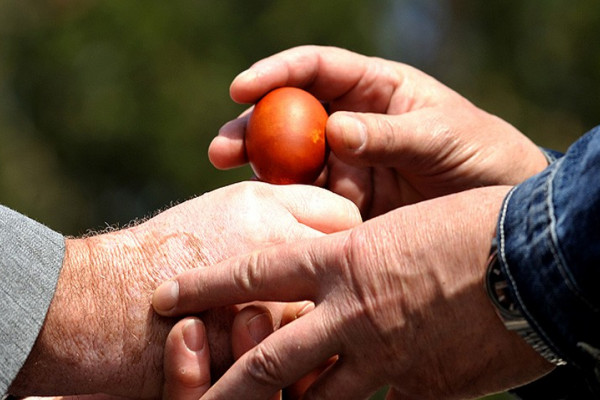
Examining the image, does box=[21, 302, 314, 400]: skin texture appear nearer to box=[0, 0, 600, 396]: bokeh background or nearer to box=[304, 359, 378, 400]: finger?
box=[304, 359, 378, 400]: finger

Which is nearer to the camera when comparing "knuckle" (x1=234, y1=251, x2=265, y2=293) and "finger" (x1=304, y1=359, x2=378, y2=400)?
"finger" (x1=304, y1=359, x2=378, y2=400)

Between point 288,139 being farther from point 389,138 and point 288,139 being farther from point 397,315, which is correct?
point 397,315

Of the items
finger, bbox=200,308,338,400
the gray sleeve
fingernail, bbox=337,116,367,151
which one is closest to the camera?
finger, bbox=200,308,338,400

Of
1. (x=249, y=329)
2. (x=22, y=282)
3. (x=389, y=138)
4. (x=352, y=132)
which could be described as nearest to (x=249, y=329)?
(x=249, y=329)

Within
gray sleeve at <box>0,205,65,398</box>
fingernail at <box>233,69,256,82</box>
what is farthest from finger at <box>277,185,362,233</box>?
gray sleeve at <box>0,205,65,398</box>

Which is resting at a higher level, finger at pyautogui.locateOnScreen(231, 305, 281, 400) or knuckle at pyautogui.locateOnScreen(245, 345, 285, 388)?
knuckle at pyautogui.locateOnScreen(245, 345, 285, 388)

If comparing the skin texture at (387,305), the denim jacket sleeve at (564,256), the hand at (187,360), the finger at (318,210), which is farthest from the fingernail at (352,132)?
the denim jacket sleeve at (564,256)

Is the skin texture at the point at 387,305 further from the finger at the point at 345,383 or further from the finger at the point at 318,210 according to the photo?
the finger at the point at 318,210

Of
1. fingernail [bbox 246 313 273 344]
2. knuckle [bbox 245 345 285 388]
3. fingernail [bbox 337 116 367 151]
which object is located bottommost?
fingernail [bbox 246 313 273 344]
